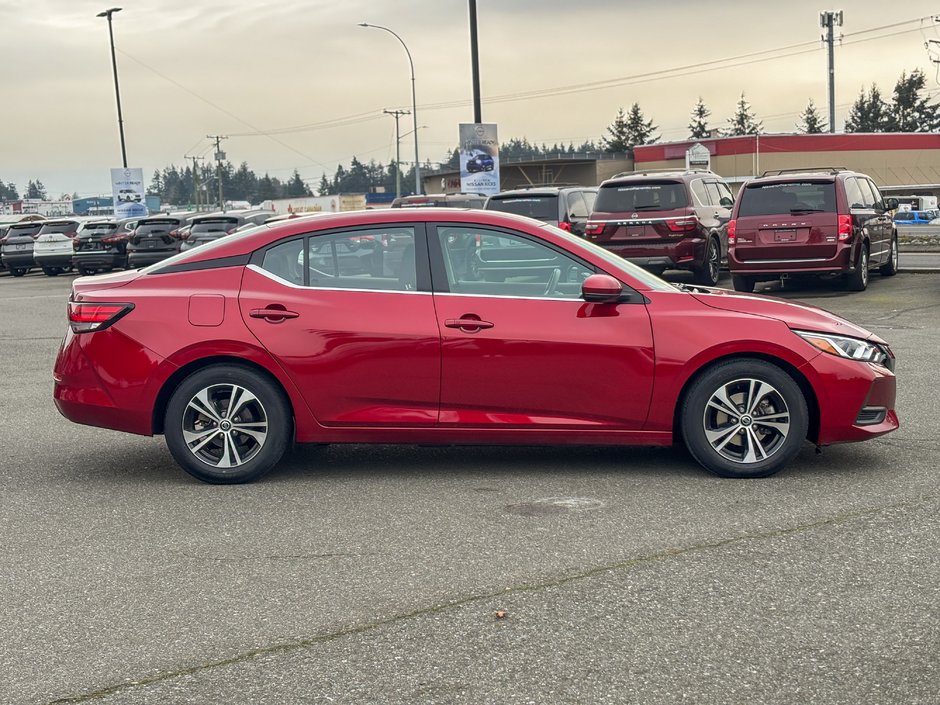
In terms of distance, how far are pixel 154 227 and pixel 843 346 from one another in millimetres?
26915

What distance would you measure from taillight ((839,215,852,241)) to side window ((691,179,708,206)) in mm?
2710

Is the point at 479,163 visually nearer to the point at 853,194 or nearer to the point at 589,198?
the point at 589,198

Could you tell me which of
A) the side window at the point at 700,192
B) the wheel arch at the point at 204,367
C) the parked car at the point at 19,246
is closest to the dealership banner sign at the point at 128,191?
the parked car at the point at 19,246

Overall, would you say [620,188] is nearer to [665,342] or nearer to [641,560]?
[665,342]

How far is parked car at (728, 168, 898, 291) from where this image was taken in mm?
16625

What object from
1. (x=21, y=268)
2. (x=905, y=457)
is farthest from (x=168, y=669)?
(x=21, y=268)

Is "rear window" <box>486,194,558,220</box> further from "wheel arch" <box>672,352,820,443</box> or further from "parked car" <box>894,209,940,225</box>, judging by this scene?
"parked car" <box>894,209,940,225</box>

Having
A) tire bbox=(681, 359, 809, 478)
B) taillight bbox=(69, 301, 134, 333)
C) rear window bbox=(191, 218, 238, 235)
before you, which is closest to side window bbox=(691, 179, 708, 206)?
tire bbox=(681, 359, 809, 478)

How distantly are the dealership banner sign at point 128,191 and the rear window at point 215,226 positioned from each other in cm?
2636

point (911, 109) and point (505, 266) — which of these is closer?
point (505, 266)

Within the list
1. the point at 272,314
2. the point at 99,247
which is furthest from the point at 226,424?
the point at 99,247

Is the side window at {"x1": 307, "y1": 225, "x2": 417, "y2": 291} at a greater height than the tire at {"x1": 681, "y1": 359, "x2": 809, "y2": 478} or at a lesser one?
greater

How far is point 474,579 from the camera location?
4789 millimetres

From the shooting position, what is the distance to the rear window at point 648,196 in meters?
18.3
